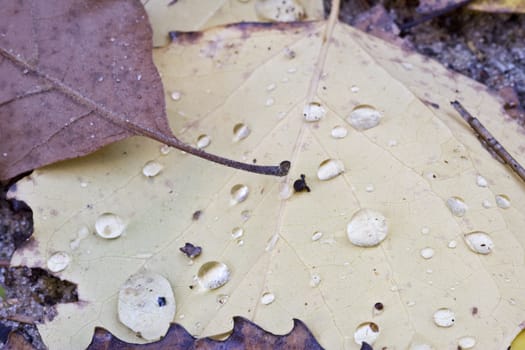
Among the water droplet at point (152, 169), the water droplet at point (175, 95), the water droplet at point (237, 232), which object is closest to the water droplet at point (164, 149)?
the water droplet at point (152, 169)

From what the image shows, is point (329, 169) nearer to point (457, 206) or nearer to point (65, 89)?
point (457, 206)

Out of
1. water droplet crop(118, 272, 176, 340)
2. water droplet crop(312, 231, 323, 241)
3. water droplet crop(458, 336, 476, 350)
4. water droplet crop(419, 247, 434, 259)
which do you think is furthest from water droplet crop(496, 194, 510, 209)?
water droplet crop(118, 272, 176, 340)

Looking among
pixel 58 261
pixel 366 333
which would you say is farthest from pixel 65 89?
pixel 366 333

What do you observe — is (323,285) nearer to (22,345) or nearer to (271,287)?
(271,287)

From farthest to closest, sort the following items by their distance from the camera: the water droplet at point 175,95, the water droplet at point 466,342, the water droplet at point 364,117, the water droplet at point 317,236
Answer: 1. the water droplet at point 175,95
2. the water droplet at point 364,117
3. the water droplet at point 317,236
4. the water droplet at point 466,342

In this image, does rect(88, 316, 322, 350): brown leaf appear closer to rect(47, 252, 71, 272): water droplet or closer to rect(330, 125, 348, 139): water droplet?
rect(47, 252, 71, 272): water droplet

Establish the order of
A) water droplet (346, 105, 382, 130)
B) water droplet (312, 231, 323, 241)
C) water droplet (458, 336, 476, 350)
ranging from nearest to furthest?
water droplet (458, 336, 476, 350), water droplet (312, 231, 323, 241), water droplet (346, 105, 382, 130)

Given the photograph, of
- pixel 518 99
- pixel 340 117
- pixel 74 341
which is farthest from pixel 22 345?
pixel 518 99

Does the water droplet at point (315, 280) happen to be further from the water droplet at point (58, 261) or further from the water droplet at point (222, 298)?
the water droplet at point (58, 261)
